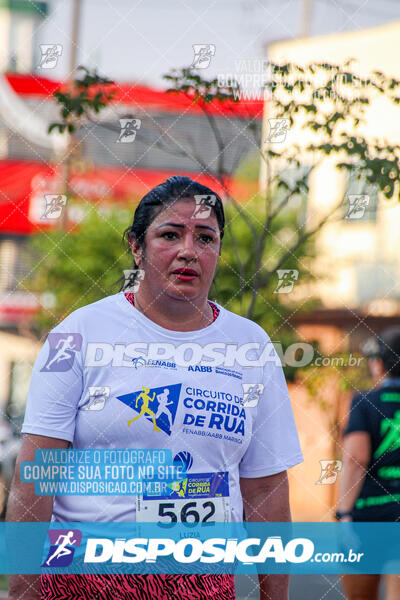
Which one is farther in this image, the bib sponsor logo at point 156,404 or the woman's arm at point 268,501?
the woman's arm at point 268,501

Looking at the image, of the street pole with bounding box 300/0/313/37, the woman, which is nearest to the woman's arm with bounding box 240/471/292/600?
the woman

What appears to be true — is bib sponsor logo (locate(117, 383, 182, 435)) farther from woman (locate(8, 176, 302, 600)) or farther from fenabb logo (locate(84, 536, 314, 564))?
fenabb logo (locate(84, 536, 314, 564))

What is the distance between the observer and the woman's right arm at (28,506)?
235 cm

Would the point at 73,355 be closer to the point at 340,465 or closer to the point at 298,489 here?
the point at 340,465

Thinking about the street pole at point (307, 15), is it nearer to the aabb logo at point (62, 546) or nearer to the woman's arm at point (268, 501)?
the woman's arm at point (268, 501)

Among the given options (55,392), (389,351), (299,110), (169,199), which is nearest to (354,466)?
(389,351)

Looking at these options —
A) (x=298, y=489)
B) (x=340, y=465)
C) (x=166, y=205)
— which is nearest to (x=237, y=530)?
(x=166, y=205)

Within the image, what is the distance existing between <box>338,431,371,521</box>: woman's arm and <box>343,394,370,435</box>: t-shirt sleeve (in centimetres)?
2

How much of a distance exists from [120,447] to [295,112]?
182cm

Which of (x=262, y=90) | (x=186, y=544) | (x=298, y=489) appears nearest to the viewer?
(x=186, y=544)

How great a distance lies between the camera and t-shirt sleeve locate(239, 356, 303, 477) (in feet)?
8.38

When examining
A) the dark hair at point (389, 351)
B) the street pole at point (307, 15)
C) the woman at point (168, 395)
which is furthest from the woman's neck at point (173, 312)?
the street pole at point (307, 15)

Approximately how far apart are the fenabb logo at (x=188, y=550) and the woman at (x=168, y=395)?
0.06 metres

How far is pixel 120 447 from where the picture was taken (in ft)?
7.70
